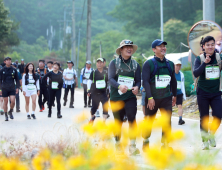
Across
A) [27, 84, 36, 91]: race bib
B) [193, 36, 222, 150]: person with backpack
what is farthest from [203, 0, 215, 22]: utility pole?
[193, 36, 222, 150]: person with backpack

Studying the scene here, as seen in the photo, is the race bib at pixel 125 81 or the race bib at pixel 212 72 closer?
the race bib at pixel 125 81

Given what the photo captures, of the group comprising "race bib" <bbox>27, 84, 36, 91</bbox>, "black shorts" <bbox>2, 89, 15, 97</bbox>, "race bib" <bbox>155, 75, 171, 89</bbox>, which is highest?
"race bib" <bbox>155, 75, 171, 89</bbox>

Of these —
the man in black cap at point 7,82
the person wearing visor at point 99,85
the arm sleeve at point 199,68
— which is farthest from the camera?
the man in black cap at point 7,82

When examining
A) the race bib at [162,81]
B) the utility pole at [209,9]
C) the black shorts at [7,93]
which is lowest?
the black shorts at [7,93]

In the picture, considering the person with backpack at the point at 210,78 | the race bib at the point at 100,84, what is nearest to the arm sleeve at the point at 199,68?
the person with backpack at the point at 210,78

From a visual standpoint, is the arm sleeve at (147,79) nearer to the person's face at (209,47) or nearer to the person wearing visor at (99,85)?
the person's face at (209,47)

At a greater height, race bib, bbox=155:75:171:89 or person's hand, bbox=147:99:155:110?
race bib, bbox=155:75:171:89

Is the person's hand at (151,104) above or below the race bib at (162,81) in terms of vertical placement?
below

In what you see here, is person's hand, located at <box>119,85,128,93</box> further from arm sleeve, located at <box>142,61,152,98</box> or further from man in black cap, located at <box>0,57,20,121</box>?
man in black cap, located at <box>0,57,20,121</box>

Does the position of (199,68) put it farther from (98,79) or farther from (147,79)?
(98,79)

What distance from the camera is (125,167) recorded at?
Result: 2.69 metres

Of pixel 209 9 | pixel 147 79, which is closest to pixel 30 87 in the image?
pixel 209 9

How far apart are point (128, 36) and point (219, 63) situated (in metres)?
54.1

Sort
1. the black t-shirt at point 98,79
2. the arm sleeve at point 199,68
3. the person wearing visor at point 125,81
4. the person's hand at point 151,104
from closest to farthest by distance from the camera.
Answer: the person's hand at point 151,104 < the person wearing visor at point 125,81 < the arm sleeve at point 199,68 < the black t-shirt at point 98,79
